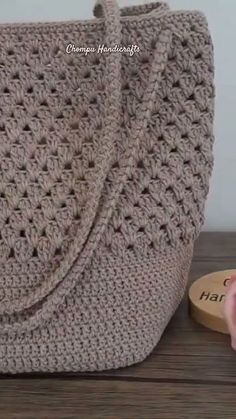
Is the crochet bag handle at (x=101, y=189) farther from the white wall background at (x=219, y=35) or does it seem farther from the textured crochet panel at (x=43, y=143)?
the white wall background at (x=219, y=35)

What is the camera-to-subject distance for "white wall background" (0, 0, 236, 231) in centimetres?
72

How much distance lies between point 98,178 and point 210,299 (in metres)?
0.15

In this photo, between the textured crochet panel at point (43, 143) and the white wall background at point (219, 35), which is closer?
the textured crochet panel at point (43, 143)

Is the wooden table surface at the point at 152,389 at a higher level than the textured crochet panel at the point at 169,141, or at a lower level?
lower

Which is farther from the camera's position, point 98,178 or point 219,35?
point 219,35

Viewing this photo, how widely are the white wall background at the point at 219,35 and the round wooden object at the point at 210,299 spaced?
0.62 ft

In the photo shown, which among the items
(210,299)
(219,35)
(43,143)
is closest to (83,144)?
(43,143)

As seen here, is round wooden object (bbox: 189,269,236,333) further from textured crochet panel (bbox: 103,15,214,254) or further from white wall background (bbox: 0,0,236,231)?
white wall background (bbox: 0,0,236,231)

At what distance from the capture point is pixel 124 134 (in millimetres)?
496

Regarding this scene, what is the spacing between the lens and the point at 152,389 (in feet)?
1.53

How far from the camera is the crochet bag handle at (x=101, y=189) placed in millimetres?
474

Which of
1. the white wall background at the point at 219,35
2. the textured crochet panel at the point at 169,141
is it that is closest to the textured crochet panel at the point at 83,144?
the textured crochet panel at the point at 169,141

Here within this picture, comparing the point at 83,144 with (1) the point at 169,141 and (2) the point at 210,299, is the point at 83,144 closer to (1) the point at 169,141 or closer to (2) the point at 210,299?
(1) the point at 169,141

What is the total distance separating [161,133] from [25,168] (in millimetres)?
101
